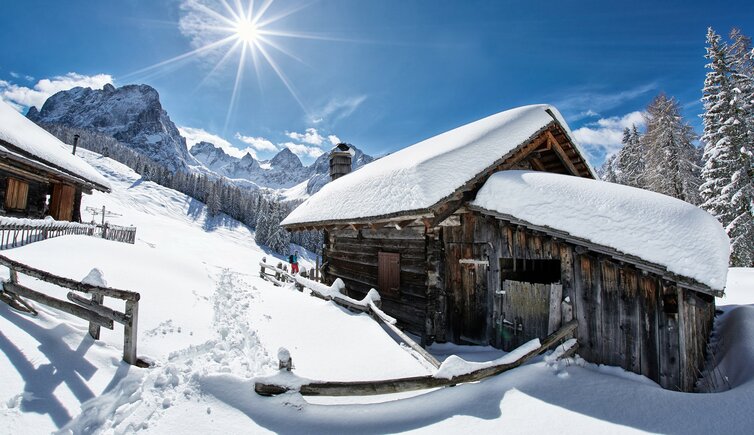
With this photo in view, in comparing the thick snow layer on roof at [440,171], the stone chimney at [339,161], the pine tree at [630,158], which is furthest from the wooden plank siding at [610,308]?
the pine tree at [630,158]

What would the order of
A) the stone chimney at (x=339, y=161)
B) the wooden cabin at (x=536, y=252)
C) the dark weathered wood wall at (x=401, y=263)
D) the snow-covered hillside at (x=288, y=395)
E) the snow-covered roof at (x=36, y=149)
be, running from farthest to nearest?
the stone chimney at (x=339, y=161) → the snow-covered roof at (x=36, y=149) → the dark weathered wood wall at (x=401, y=263) → the wooden cabin at (x=536, y=252) → the snow-covered hillside at (x=288, y=395)

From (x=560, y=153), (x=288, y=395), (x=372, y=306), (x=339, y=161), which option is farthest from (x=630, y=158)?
(x=288, y=395)

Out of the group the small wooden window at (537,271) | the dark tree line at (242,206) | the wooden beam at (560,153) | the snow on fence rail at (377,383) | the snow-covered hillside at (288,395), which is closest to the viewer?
the snow-covered hillside at (288,395)

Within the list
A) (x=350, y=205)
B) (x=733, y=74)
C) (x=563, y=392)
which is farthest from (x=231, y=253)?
(x=733, y=74)

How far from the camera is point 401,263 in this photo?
9078 millimetres

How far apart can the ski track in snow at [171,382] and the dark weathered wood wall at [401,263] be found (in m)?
3.98

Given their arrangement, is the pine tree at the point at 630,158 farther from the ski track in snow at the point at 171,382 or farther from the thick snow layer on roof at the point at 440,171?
the ski track in snow at the point at 171,382

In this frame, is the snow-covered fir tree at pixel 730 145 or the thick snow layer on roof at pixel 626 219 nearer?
the thick snow layer on roof at pixel 626 219

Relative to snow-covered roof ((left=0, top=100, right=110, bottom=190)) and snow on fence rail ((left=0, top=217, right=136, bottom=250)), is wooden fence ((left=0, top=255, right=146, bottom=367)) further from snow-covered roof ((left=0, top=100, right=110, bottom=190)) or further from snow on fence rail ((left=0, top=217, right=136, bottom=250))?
snow-covered roof ((left=0, top=100, right=110, bottom=190))

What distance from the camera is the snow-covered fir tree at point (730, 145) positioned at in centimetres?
1570

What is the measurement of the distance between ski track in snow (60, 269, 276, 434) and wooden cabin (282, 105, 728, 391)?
3.96 m

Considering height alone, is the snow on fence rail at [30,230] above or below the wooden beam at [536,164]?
below

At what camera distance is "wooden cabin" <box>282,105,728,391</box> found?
5164 millimetres

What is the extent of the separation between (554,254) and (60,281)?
845cm
